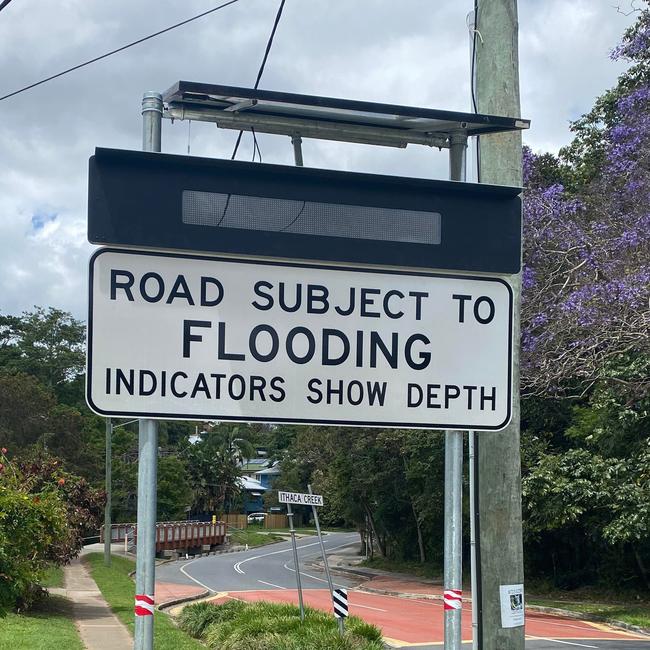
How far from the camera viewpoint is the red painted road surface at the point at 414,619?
826 inches

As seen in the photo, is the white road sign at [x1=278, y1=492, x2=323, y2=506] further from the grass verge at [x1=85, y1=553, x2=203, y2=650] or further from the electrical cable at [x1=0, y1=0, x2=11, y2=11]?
the electrical cable at [x1=0, y1=0, x2=11, y2=11]

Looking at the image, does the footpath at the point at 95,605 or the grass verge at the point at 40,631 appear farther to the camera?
the footpath at the point at 95,605

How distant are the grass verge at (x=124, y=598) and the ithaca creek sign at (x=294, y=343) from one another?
44.5 feet

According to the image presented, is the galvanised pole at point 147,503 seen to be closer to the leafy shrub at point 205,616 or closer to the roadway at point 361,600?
the leafy shrub at point 205,616

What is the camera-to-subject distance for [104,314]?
9.00 feet

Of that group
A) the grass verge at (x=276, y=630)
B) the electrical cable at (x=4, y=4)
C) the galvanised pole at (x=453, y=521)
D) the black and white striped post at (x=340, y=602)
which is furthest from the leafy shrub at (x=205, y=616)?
the galvanised pole at (x=453, y=521)

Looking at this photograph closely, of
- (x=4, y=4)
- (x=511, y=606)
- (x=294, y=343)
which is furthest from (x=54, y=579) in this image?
(x=294, y=343)

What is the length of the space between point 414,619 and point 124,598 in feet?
27.1

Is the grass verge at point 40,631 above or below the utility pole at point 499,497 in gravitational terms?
below

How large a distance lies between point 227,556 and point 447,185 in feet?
186

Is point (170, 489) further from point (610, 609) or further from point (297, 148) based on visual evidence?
point (297, 148)

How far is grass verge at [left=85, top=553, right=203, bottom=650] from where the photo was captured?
1659cm

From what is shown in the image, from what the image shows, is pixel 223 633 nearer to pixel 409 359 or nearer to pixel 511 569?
pixel 511 569

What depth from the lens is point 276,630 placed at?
15469mm
